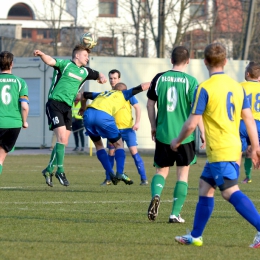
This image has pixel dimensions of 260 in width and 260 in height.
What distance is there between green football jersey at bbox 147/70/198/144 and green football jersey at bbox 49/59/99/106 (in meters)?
3.84

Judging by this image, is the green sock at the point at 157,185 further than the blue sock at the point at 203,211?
Yes

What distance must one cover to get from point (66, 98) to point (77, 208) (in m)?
2.95

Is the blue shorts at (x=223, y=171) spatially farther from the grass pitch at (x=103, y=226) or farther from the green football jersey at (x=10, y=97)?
the green football jersey at (x=10, y=97)

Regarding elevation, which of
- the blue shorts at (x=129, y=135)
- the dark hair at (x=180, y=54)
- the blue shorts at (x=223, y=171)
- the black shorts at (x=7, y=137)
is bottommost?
the blue shorts at (x=129, y=135)

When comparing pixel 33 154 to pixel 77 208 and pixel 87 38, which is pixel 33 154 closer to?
pixel 87 38

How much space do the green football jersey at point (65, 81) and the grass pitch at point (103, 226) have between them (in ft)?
4.64

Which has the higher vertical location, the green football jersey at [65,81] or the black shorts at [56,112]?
the green football jersey at [65,81]

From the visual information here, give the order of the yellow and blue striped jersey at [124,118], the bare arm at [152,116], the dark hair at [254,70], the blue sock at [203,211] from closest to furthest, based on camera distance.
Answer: the blue sock at [203,211] → the bare arm at [152,116] → the dark hair at [254,70] → the yellow and blue striped jersey at [124,118]

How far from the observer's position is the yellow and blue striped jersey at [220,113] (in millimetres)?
6891

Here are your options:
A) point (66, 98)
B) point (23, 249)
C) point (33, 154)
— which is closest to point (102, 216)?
point (23, 249)

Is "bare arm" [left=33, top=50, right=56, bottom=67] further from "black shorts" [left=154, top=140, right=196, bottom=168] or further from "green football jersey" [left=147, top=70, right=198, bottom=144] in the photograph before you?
"black shorts" [left=154, top=140, right=196, bottom=168]

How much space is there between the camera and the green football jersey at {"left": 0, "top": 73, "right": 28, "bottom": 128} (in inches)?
448

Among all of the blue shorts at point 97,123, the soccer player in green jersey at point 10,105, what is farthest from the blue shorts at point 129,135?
the soccer player in green jersey at point 10,105

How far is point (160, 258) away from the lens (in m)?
6.62
